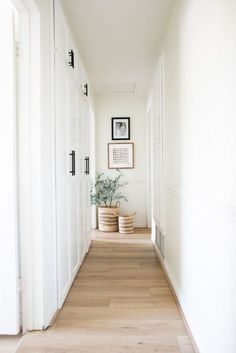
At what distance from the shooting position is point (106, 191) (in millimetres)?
5113

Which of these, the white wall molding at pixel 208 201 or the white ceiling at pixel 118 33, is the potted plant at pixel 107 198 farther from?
the white wall molding at pixel 208 201

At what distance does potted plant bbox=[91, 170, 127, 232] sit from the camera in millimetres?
Result: 4891

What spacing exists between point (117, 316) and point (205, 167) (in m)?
1.26

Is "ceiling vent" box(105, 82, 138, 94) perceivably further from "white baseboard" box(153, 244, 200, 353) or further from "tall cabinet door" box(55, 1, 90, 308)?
"white baseboard" box(153, 244, 200, 353)

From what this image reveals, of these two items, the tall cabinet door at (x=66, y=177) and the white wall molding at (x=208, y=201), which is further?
the tall cabinet door at (x=66, y=177)

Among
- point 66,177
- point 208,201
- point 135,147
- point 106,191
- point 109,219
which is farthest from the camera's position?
point 135,147

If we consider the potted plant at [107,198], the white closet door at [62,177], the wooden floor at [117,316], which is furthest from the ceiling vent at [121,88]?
the wooden floor at [117,316]

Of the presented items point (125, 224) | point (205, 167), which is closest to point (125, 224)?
point (125, 224)

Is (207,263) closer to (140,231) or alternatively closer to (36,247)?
(36,247)

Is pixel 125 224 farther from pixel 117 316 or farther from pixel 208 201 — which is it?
pixel 208 201

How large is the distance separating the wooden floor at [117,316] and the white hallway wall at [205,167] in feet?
0.53

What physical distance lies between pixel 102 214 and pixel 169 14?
10.6 feet

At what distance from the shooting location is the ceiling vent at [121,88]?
455 centimetres

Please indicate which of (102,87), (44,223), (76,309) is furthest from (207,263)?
(102,87)
